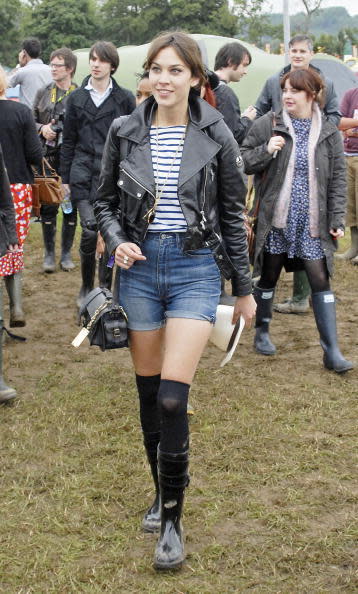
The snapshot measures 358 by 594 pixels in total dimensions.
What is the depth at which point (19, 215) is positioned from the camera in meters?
6.46

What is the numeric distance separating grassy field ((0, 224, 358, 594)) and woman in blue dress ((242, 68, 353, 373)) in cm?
64

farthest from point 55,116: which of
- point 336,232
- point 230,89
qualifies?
point 336,232

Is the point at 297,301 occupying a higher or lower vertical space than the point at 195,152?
lower

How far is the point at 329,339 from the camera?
575 cm

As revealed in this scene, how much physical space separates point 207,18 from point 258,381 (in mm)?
55841

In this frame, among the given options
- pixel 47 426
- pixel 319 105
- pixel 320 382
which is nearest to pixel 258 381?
pixel 320 382

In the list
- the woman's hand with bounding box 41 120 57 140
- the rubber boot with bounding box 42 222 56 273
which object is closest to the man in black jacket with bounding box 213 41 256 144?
the woman's hand with bounding box 41 120 57 140

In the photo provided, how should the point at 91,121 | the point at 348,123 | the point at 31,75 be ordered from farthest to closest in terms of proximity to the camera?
the point at 31,75 < the point at 348,123 < the point at 91,121

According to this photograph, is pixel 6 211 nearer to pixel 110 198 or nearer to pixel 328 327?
pixel 110 198

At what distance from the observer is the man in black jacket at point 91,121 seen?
6.53m

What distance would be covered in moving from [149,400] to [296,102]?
2.85 meters

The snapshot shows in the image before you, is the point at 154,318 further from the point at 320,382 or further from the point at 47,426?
the point at 320,382

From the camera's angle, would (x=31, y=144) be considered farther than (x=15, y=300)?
No

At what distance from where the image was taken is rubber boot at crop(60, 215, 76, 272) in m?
8.41
